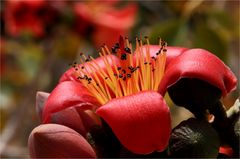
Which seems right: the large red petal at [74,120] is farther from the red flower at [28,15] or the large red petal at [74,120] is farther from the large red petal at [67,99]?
the red flower at [28,15]

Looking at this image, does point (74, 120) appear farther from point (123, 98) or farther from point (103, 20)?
point (103, 20)

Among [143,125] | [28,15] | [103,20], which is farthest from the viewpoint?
[103,20]

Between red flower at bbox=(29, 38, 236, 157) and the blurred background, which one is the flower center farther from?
the blurred background

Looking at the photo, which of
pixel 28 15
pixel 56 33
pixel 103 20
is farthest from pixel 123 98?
pixel 103 20

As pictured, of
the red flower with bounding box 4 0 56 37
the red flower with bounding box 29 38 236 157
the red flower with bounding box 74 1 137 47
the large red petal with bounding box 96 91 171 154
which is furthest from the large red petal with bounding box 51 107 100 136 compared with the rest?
the red flower with bounding box 74 1 137 47

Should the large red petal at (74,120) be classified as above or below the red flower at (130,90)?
below

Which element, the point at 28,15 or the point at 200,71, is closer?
the point at 200,71

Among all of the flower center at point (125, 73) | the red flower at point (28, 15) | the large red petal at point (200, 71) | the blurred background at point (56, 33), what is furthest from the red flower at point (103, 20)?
the large red petal at point (200, 71)

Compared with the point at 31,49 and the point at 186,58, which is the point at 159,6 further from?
the point at 186,58
